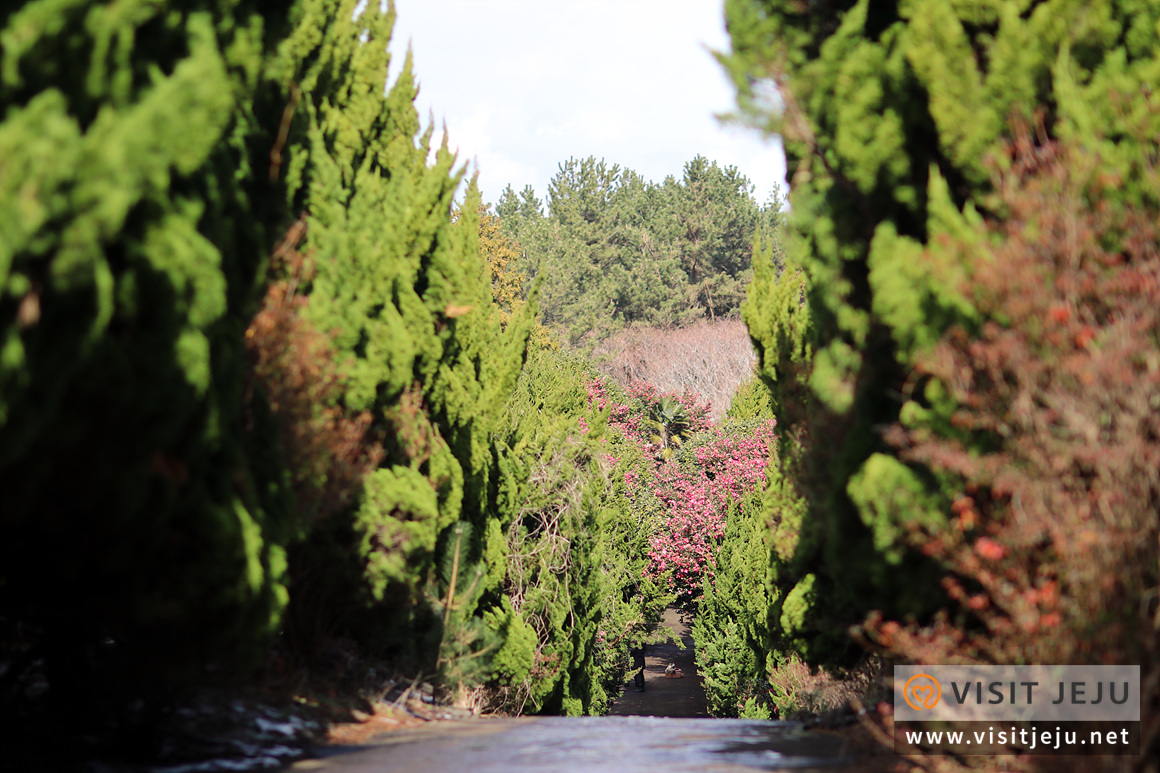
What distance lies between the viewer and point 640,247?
170 feet

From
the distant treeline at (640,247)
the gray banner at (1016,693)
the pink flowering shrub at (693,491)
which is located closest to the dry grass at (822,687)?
the gray banner at (1016,693)

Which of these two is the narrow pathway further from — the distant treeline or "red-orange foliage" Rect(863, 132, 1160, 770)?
the distant treeline

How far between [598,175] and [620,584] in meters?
38.5

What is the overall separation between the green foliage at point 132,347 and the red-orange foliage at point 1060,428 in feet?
11.0

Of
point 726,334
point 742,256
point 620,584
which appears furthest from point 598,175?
point 620,584

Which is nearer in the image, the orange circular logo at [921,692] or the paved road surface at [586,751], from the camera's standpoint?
the orange circular logo at [921,692]

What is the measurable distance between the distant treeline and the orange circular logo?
37787 mm

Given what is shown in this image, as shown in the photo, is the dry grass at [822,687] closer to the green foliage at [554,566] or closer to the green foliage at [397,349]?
the green foliage at [554,566]

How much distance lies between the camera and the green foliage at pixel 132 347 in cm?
323

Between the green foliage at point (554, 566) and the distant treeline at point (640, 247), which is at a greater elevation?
the distant treeline at point (640, 247)

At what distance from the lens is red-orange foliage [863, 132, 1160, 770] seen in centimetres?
363

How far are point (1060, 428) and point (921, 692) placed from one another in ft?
6.14

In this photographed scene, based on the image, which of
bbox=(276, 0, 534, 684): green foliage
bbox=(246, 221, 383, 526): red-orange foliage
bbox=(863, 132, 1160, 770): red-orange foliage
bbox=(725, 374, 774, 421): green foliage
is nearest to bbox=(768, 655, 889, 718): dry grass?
bbox=(863, 132, 1160, 770): red-orange foliage

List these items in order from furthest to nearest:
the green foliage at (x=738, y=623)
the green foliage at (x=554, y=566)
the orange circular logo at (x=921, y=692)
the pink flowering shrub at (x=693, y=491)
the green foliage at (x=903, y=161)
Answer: the pink flowering shrub at (x=693, y=491) → the green foliage at (x=738, y=623) → the green foliage at (x=554, y=566) → the orange circular logo at (x=921, y=692) → the green foliage at (x=903, y=161)
